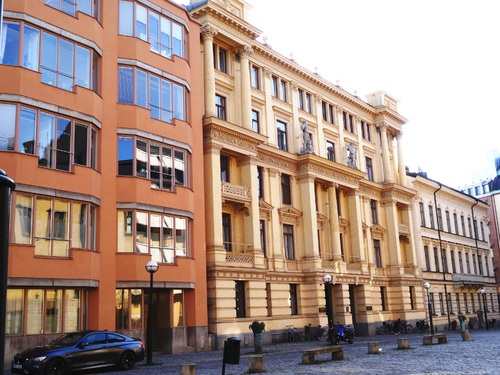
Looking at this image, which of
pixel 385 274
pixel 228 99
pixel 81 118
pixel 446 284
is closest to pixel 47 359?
pixel 81 118

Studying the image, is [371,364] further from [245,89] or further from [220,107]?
[245,89]

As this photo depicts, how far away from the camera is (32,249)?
896 inches

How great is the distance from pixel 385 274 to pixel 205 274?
81.3ft

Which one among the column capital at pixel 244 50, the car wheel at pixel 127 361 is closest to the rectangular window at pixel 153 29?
the column capital at pixel 244 50

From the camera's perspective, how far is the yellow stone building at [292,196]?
34.5 metres

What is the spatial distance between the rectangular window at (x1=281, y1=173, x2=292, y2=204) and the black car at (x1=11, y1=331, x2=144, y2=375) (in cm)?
2154

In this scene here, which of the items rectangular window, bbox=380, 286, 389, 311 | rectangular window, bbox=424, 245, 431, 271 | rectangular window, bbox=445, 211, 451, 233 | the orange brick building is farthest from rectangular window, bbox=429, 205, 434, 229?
the orange brick building

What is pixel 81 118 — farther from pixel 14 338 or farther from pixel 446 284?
pixel 446 284

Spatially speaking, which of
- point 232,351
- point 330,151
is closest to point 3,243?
point 232,351

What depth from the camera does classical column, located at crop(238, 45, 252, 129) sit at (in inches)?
1462

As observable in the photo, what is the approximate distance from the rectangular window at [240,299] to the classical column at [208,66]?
10.3 m

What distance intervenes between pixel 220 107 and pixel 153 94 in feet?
26.9

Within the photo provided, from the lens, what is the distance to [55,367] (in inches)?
721

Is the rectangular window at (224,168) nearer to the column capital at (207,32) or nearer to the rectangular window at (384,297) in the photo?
the column capital at (207,32)
